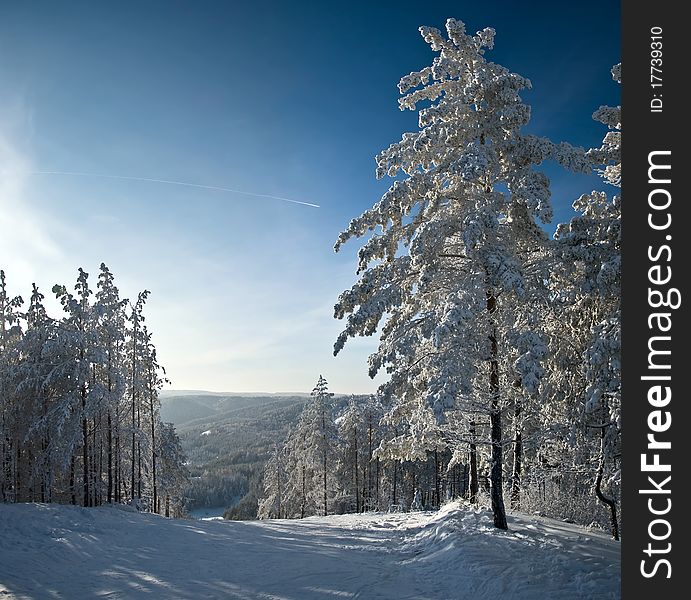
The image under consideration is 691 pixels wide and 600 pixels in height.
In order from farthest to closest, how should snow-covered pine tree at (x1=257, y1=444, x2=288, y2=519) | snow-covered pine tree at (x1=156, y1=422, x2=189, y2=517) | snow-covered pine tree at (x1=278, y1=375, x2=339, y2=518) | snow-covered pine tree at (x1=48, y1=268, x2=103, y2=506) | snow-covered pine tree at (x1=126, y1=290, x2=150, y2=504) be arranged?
1. snow-covered pine tree at (x1=257, y1=444, x2=288, y2=519)
2. snow-covered pine tree at (x1=278, y1=375, x2=339, y2=518)
3. snow-covered pine tree at (x1=156, y1=422, x2=189, y2=517)
4. snow-covered pine tree at (x1=126, y1=290, x2=150, y2=504)
5. snow-covered pine tree at (x1=48, y1=268, x2=103, y2=506)

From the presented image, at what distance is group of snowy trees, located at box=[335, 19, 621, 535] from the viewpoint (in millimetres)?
8195

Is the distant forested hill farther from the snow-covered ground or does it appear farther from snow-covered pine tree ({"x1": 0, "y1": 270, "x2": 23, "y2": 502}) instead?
the snow-covered ground

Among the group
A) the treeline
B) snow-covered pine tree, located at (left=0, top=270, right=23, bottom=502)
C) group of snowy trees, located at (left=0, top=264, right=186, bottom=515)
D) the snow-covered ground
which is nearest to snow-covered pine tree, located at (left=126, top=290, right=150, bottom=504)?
group of snowy trees, located at (left=0, top=264, right=186, bottom=515)

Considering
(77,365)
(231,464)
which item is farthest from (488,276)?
(231,464)

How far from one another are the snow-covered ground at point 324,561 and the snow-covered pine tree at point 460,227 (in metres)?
1.73

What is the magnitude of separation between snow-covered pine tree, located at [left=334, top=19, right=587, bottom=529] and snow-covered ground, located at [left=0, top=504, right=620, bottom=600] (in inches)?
68.1

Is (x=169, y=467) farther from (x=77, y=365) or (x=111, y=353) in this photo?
→ (x=77, y=365)

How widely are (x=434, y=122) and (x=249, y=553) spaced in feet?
37.5

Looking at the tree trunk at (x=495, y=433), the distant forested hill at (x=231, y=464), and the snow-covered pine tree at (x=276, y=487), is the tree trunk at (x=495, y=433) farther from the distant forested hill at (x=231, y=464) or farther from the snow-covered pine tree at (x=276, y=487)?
the distant forested hill at (x=231, y=464)

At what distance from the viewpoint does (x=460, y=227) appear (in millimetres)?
9094

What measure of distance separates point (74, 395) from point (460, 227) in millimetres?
18807

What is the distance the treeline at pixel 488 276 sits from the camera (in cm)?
817

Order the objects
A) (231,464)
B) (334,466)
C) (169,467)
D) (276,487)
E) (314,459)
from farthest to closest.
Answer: (231,464)
(276,487)
(334,466)
(314,459)
(169,467)

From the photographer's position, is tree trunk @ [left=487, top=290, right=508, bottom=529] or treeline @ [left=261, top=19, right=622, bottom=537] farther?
tree trunk @ [left=487, top=290, right=508, bottom=529]
